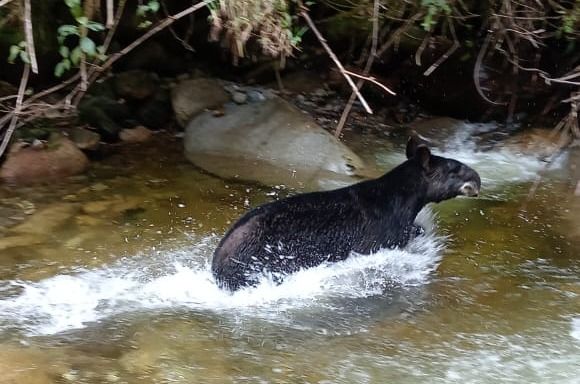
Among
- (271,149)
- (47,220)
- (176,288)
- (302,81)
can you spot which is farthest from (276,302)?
(302,81)

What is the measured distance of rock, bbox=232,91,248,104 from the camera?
8.36 meters

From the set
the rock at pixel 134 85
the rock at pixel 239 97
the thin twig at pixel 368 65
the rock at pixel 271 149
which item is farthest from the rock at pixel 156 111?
the thin twig at pixel 368 65

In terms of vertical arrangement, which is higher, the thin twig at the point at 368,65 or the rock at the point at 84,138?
the thin twig at the point at 368,65

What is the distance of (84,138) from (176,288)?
3.18 metres

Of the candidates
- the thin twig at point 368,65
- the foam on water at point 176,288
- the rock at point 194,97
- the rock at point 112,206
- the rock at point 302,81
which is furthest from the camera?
the rock at point 302,81

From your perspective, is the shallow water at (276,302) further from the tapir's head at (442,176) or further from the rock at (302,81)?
the rock at (302,81)

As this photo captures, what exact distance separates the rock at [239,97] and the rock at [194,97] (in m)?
0.10

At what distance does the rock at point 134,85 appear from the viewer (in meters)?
8.27

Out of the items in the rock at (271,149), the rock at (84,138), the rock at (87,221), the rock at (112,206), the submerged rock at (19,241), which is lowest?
the submerged rock at (19,241)

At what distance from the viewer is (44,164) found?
6.77 m

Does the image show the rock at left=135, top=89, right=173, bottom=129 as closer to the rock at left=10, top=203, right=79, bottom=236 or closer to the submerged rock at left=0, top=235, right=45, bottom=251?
the rock at left=10, top=203, right=79, bottom=236

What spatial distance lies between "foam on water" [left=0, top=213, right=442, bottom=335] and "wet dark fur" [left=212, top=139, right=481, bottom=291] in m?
0.11

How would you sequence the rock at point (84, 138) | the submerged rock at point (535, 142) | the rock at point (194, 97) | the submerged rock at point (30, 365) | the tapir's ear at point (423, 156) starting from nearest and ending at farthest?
the submerged rock at point (30, 365), the tapir's ear at point (423, 156), the rock at point (84, 138), the submerged rock at point (535, 142), the rock at point (194, 97)

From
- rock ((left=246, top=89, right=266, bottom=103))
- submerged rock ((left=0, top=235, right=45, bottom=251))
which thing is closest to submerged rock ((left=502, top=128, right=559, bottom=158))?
rock ((left=246, top=89, right=266, bottom=103))
